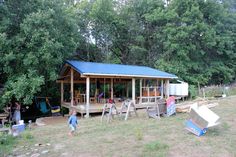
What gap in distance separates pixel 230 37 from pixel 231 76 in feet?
14.3

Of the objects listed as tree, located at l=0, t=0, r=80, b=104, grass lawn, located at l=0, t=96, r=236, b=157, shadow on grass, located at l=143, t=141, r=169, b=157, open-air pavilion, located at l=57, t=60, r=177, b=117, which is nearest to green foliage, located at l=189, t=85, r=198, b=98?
open-air pavilion, located at l=57, t=60, r=177, b=117

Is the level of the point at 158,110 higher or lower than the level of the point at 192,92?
lower

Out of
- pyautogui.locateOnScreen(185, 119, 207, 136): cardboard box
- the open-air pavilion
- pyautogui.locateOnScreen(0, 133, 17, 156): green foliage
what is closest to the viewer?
pyautogui.locateOnScreen(0, 133, 17, 156): green foliage

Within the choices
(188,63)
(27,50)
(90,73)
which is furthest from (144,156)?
(188,63)

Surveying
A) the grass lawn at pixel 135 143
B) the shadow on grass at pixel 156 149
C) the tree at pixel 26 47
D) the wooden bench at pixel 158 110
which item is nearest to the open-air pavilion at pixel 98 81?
the tree at pixel 26 47

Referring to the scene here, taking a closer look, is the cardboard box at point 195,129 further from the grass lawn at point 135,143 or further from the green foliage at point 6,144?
the green foliage at point 6,144

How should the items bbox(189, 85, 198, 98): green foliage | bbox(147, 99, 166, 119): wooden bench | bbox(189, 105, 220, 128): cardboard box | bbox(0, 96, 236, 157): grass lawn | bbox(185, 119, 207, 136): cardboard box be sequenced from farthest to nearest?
bbox(189, 85, 198, 98): green foliage
bbox(147, 99, 166, 119): wooden bench
bbox(185, 119, 207, 136): cardboard box
bbox(189, 105, 220, 128): cardboard box
bbox(0, 96, 236, 157): grass lawn

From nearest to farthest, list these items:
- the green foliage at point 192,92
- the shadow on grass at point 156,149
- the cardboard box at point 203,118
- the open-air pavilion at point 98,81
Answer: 1. the shadow on grass at point 156,149
2. the cardboard box at point 203,118
3. the open-air pavilion at point 98,81
4. the green foliage at point 192,92

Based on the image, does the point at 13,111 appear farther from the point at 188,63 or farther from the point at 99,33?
the point at 188,63

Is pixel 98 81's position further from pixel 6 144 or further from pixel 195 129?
pixel 195 129

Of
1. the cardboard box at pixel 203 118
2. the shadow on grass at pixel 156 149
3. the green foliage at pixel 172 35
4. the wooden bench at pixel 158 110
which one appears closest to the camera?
the shadow on grass at pixel 156 149

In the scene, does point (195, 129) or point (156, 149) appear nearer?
point (156, 149)

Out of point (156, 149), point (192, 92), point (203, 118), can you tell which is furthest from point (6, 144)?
point (192, 92)

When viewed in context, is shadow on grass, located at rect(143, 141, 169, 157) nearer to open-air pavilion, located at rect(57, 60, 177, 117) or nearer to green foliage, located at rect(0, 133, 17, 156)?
green foliage, located at rect(0, 133, 17, 156)
